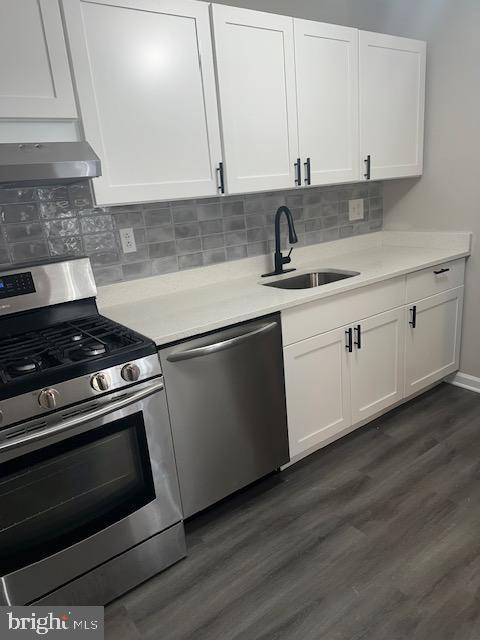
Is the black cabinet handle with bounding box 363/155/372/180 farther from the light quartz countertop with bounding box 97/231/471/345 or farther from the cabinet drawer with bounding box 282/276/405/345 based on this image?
the cabinet drawer with bounding box 282/276/405/345

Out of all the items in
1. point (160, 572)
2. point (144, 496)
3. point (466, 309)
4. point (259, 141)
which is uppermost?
point (259, 141)

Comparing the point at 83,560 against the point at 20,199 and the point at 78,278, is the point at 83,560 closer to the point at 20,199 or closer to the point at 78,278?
the point at 78,278

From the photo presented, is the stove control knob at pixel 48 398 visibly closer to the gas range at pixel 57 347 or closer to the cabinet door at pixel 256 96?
the gas range at pixel 57 347

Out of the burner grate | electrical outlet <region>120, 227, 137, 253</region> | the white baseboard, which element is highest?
electrical outlet <region>120, 227, 137, 253</region>

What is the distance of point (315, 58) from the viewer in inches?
84.7

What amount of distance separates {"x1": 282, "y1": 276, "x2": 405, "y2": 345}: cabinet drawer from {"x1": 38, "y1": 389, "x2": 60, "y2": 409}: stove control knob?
38.5 inches

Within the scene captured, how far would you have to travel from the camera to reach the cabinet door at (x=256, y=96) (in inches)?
73.9

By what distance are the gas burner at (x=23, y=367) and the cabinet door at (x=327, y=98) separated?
5.19 ft

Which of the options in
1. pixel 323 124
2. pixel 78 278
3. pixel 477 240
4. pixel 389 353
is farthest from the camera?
pixel 477 240

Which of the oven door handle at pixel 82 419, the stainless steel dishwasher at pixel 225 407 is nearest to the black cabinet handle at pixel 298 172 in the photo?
the stainless steel dishwasher at pixel 225 407

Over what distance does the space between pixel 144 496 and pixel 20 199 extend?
1.27 metres

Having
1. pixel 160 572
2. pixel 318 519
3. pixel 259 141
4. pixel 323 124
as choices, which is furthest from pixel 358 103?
pixel 160 572

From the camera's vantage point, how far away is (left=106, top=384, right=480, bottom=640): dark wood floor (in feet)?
4.79

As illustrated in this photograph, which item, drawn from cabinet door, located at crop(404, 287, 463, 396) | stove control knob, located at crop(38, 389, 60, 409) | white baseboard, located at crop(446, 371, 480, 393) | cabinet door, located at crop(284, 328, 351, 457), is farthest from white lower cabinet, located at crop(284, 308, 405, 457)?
stove control knob, located at crop(38, 389, 60, 409)
